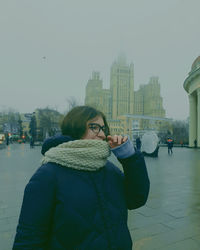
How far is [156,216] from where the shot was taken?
13.4 ft

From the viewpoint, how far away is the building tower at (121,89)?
133625 millimetres

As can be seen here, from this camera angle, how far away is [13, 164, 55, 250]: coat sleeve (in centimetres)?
125

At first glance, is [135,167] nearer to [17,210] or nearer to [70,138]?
[70,138]

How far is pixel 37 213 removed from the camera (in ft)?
4.23

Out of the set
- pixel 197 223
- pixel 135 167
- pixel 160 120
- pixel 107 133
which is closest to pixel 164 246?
pixel 197 223

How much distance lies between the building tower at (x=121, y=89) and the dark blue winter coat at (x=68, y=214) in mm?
131420

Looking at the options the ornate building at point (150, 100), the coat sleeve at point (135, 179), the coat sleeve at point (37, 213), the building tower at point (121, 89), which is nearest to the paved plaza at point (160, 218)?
the coat sleeve at point (135, 179)

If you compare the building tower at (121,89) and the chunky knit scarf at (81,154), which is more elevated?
the building tower at (121,89)

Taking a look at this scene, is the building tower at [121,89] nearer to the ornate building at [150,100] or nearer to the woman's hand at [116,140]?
the ornate building at [150,100]

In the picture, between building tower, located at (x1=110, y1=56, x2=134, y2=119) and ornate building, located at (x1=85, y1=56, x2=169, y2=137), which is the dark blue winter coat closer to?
ornate building, located at (x1=85, y1=56, x2=169, y2=137)

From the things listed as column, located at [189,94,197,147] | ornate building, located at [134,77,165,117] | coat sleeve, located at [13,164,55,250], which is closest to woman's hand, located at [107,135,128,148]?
coat sleeve, located at [13,164,55,250]

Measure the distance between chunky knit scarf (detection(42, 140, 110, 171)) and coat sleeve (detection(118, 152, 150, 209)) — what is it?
0.17 m

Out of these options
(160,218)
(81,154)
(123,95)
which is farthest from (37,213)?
(123,95)

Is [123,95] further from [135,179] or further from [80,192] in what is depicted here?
[80,192]
